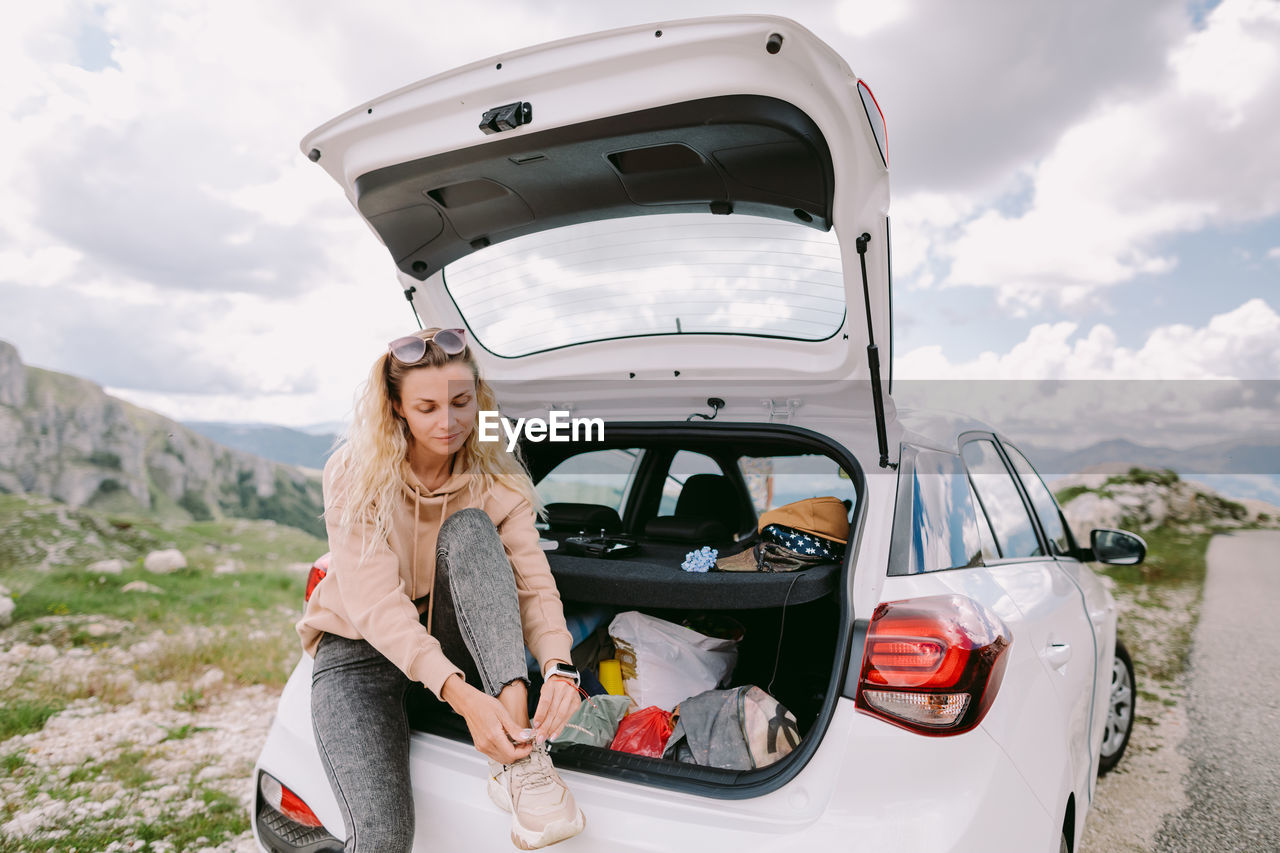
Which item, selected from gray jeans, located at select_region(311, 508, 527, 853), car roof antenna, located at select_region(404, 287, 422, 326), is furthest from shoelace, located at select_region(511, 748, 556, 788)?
car roof antenna, located at select_region(404, 287, 422, 326)

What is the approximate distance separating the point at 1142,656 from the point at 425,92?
18.5 feet

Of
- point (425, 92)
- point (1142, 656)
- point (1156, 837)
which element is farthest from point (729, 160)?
point (1142, 656)

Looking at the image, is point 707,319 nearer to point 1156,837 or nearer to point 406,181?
point 406,181

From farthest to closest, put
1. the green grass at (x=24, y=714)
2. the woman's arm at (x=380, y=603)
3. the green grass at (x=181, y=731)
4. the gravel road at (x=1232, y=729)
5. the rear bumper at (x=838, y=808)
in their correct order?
the green grass at (x=181, y=731) < the green grass at (x=24, y=714) < the gravel road at (x=1232, y=729) < the woman's arm at (x=380, y=603) < the rear bumper at (x=838, y=808)

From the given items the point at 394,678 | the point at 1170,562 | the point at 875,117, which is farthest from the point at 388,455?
the point at 1170,562

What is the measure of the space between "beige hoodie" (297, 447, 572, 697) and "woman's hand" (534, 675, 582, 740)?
100 mm

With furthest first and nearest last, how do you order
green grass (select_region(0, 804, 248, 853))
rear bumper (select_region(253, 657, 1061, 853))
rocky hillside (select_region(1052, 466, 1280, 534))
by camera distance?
rocky hillside (select_region(1052, 466, 1280, 534)), green grass (select_region(0, 804, 248, 853)), rear bumper (select_region(253, 657, 1061, 853))

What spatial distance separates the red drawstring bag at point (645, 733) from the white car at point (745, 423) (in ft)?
0.80

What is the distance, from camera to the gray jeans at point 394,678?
127 cm

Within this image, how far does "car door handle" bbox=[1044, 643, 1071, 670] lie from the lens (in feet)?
5.09

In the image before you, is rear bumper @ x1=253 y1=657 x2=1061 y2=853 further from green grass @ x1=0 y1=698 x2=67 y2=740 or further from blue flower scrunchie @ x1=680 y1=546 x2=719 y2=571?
green grass @ x1=0 y1=698 x2=67 y2=740

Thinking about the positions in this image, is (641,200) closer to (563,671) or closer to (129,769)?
(563,671)

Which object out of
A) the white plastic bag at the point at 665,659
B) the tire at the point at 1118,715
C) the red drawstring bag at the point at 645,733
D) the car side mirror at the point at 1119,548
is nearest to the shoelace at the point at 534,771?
the red drawstring bag at the point at 645,733

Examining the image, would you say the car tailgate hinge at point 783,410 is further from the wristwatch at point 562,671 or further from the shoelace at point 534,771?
the shoelace at point 534,771
